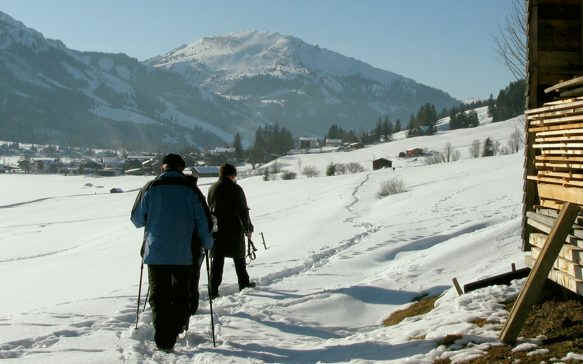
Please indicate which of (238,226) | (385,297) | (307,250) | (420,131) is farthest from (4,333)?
(420,131)

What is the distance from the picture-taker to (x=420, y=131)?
151375mm

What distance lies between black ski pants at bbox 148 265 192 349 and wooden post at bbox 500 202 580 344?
10.8 feet

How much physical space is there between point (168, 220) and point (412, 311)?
3475 millimetres

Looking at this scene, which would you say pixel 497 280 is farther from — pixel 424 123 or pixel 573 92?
pixel 424 123

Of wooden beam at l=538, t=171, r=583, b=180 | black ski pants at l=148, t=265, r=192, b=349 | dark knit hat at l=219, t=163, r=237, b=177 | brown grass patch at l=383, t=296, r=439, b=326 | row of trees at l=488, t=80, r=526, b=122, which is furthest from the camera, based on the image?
row of trees at l=488, t=80, r=526, b=122

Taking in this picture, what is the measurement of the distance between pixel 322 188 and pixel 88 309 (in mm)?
45298

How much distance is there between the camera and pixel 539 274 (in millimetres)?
4930

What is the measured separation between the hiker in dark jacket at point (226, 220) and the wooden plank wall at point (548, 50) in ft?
14.1

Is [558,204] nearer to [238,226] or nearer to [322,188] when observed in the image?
[238,226]

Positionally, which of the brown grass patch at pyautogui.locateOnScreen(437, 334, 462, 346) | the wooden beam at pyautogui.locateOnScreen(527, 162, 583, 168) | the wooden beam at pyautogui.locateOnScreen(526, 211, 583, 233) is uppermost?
the wooden beam at pyautogui.locateOnScreen(527, 162, 583, 168)

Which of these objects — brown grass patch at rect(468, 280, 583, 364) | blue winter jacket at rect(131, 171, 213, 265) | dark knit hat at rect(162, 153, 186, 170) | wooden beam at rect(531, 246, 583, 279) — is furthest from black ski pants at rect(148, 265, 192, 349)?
wooden beam at rect(531, 246, 583, 279)

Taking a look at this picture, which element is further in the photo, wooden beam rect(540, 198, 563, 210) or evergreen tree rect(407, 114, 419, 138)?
evergreen tree rect(407, 114, 419, 138)

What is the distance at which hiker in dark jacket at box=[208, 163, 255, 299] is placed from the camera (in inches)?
359

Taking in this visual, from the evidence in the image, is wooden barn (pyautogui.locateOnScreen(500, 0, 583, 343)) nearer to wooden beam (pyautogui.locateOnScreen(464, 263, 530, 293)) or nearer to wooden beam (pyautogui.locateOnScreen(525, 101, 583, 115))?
wooden beam (pyautogui.locateOnScreen(525, 101, 583, 115))
